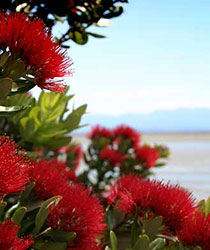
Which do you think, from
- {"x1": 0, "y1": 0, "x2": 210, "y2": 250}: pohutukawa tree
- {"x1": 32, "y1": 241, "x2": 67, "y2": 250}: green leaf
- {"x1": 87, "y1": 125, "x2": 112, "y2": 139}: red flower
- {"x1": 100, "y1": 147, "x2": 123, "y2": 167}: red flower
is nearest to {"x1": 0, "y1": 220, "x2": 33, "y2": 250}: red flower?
{"x1": 0, "y1": 0, "x2": 210, "y2": 250}: pohutukawa tree

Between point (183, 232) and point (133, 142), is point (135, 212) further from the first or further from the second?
point (133, 142)

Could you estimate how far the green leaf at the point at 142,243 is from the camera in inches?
18.8

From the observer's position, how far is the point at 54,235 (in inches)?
19.3

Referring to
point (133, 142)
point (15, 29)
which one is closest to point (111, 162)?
point (133, 142)

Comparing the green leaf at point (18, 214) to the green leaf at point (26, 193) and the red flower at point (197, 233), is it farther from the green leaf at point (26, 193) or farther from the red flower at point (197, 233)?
the red flower at point (197, 233)

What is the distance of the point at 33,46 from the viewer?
1.34 feet

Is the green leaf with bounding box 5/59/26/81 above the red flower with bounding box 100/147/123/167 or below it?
above

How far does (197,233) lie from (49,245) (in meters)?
0.15

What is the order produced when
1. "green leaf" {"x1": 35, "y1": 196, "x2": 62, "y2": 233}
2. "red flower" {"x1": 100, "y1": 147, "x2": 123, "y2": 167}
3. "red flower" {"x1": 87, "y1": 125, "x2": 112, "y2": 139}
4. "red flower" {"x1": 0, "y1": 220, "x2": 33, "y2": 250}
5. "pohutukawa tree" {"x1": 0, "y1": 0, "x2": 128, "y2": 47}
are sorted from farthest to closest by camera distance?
1. "red flower" {"x1": 87, "y1": 125, "x2": 112, "y2": 139}
2. "red flower" {"x1": 100, "y1": 147, "x2": 123, "y2": 167}
3. "pohutukawa tree" {"x1": 0, "y1": 0, "x2": 128, "y2": 47}
4. "green leaf" {"x1": 35, "y1": 196, "x2": 62, "y2": 233}
5. "red flower" {"x1": 0, "y1": 220, "x2": 33, "y2": 250}

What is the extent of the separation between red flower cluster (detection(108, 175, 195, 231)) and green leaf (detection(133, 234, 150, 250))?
4 centimetres

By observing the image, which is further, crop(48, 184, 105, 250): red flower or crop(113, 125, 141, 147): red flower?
crop(113, 125, 141, 147): red flower

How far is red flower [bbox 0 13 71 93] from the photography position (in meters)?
0.41

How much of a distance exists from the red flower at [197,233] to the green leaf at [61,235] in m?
0.12

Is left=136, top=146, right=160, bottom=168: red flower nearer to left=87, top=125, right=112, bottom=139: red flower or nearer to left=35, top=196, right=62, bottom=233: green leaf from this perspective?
left=87, top=125, right=112, bottom=139: red flower
